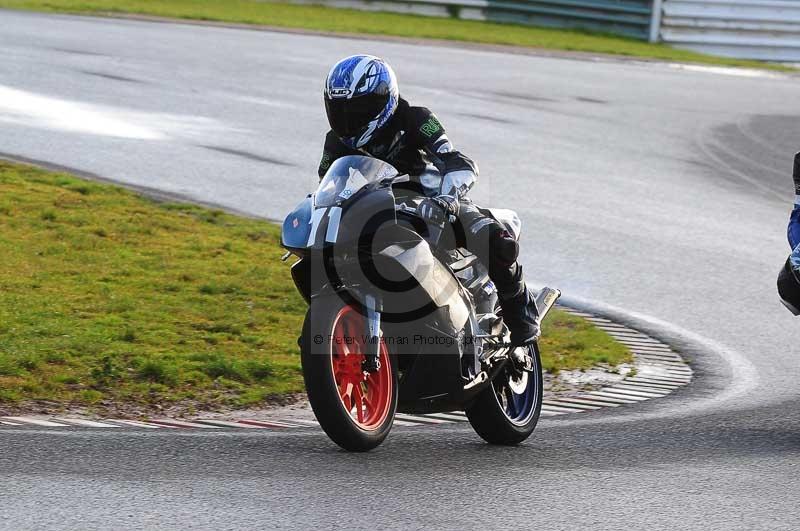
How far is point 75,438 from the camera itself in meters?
5.81

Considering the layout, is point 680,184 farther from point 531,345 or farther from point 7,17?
point 7,17

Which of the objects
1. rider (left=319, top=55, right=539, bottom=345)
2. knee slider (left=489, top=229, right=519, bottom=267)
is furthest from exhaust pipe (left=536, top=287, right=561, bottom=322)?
knee slider (left=489, top=229, right=519, bottom=267)

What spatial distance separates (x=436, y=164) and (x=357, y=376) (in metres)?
1.06

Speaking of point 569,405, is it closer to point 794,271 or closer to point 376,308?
point 794,271

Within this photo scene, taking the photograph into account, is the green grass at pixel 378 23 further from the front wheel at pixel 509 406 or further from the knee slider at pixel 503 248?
the knee slider at pixel 503 248

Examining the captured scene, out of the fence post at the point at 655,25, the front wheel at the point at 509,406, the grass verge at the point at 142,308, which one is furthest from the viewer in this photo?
the fence post at the point at 655,25

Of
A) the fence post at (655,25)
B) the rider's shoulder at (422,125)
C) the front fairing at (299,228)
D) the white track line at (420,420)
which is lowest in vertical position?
the white track line at (420,420)

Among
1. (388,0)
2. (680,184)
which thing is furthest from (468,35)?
(680,184)

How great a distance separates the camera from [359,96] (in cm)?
591

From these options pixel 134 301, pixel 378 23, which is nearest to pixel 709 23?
pixel 378 23

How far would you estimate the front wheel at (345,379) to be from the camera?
539cm

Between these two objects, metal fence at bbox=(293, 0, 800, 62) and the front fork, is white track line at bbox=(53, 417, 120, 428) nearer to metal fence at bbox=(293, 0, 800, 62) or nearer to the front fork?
the front fork


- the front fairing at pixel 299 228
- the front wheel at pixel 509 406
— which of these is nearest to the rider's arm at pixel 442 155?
the front fairing at pixel 299 228

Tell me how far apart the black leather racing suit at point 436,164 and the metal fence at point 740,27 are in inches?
1038
